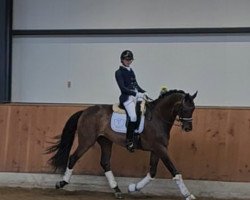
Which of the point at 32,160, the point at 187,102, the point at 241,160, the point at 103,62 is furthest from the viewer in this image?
the point at 103,62

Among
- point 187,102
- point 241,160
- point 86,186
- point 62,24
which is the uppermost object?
point 62,24

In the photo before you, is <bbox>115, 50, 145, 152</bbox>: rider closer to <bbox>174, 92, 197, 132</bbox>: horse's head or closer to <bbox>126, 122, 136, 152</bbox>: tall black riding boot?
<bbox>126, 122, 136, 152</bbox>: tall black riding boot

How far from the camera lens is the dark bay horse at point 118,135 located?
23.0 ft

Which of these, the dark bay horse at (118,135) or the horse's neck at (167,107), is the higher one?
the horse's neck at (167,107)

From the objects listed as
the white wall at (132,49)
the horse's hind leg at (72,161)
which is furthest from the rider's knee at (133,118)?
the white wall at (132,49)

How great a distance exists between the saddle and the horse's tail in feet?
2.02

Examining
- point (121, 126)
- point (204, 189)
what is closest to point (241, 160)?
point (204, 189)

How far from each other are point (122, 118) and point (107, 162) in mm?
743

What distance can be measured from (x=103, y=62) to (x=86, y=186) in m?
2.20

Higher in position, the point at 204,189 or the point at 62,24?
the point at 62,24

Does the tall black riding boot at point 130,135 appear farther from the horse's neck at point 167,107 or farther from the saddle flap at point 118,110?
Result: the horse's neck at point 167,107

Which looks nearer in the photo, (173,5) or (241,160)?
(241,160)

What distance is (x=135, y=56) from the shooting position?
350 inches

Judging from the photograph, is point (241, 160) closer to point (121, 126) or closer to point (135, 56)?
point (121, 126)
